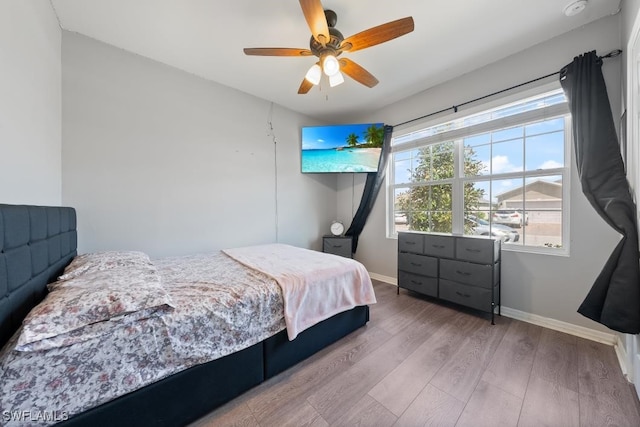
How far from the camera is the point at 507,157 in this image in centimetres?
250

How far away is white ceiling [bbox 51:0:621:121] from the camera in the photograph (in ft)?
5.78

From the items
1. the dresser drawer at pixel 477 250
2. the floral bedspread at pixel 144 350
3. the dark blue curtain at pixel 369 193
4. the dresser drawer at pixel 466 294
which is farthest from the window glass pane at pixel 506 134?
the floral bedspread at pixel 144 350

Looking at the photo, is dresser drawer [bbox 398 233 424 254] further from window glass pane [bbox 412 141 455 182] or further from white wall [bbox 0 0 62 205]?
white wall [bbox 0 0 62 205]

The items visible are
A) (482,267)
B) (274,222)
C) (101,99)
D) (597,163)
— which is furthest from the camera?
(274,222)

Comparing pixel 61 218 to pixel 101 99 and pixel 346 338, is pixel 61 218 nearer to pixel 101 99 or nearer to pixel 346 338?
pixel 101 99

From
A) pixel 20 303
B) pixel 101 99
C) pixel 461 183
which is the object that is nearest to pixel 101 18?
pixel 101 99

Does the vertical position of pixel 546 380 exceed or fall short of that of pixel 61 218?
it falls short

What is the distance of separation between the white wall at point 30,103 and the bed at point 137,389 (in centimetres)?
20

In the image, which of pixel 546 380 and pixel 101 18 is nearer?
pixel 546 380

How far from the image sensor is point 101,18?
188cm

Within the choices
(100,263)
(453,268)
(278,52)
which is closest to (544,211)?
(453,268)

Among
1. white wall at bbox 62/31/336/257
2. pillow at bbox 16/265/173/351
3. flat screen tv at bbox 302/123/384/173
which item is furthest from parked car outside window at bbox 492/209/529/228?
pillow at bbox 16/265/173/351

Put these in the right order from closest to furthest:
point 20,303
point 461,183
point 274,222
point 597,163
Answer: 1. point 20,303
2. point 597,163
3. point 461,183
4. point 274,222

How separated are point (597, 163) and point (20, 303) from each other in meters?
3.72
